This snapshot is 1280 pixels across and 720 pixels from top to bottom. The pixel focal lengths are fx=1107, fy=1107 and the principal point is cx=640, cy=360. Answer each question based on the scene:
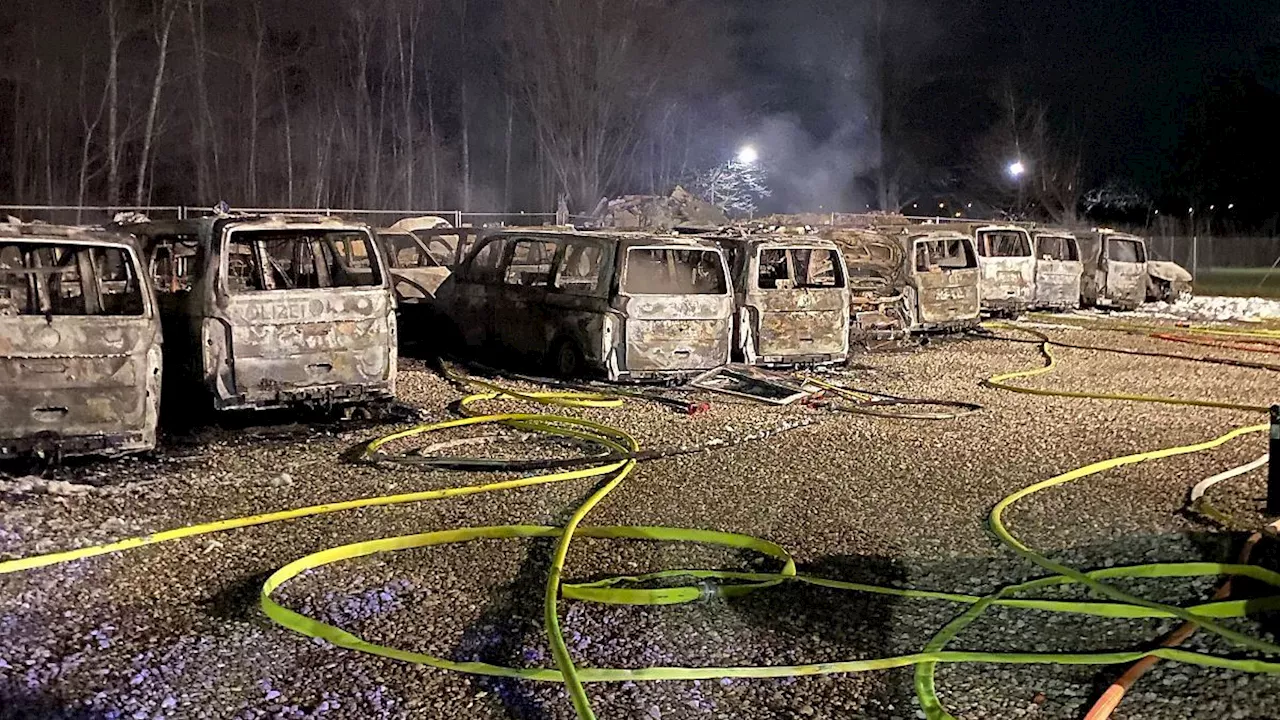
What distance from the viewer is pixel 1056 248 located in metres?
20.3

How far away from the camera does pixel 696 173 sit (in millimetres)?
39094

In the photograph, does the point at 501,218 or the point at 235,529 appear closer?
the point at 235,529

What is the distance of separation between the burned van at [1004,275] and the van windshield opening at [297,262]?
1025 cm

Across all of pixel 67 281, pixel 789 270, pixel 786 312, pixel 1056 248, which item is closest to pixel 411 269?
pixel 789 270

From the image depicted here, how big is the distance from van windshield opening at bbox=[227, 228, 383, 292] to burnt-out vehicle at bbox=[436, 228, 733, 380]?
1702 millimetres

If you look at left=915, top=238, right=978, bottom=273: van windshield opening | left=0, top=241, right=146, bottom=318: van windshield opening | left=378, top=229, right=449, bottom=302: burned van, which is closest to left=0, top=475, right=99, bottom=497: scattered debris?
left=0, top=241, right=146, bottom=318: van windshield opening

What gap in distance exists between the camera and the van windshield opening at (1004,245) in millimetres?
17391

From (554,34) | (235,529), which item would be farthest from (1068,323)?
(554,34)

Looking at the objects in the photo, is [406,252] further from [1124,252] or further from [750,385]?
[1124,252]

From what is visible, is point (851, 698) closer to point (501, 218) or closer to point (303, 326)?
point (303, 326)

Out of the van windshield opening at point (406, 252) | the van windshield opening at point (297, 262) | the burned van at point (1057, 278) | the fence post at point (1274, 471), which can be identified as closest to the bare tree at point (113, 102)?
the van windshield opening at point (406, 252)

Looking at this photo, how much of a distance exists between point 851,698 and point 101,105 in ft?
92.9

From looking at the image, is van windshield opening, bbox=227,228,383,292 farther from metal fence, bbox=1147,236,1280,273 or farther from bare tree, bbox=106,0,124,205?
metal fence, bbox=1147,236,1280,273

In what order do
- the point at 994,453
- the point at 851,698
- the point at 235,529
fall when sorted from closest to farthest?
the point at 851,698 < the point at 235,529 < the point at 994,453
